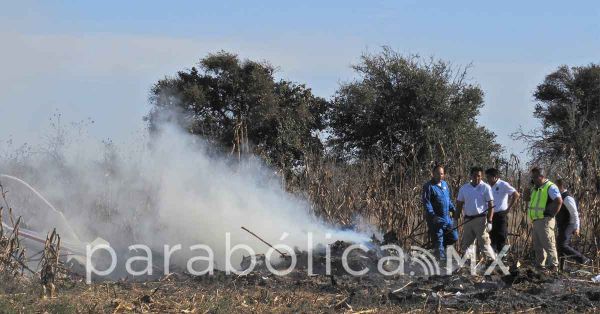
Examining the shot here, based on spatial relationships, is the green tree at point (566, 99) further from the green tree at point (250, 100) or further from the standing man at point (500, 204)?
the standing man at point (500, 204)

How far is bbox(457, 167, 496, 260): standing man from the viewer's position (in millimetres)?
12430

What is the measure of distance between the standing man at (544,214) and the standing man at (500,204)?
35 centimetres

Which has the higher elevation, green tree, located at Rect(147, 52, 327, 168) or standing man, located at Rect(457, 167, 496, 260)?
green tree, located at Rect(147, 52, 327, 168)

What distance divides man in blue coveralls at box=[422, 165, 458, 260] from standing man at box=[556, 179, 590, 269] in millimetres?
1815

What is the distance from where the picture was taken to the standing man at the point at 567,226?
1305 centimetres

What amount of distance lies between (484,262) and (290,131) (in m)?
14.0

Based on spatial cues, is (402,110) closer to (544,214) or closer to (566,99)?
(566,99)

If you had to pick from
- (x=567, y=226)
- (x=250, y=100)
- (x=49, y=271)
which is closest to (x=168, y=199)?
(x=49, y=271)

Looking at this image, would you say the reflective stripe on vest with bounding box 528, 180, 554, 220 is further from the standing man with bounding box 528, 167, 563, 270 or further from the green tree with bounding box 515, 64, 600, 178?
the green tree with bounding box 515, 64, 600, 178

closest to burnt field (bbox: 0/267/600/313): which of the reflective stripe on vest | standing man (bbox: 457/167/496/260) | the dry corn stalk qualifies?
the dry corn stalk

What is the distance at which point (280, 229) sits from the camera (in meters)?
12.7

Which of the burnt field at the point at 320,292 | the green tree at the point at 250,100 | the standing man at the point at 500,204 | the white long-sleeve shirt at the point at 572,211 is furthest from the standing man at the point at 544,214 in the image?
the green tree at the point at 250,100

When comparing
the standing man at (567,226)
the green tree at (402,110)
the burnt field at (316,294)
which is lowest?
the burnt field at (316,294)

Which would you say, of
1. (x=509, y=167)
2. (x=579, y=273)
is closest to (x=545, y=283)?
(x=579, y=273)
